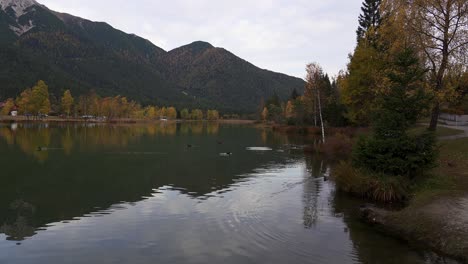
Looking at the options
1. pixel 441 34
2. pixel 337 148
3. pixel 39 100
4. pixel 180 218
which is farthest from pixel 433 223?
pixel 39 100

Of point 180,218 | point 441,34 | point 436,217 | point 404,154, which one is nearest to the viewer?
point 436,217

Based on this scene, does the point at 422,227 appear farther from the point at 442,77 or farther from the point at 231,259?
the point at 442,77

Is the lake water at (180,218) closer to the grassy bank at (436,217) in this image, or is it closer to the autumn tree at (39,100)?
the grassy bank at (436,217)

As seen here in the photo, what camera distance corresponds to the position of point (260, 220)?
64.2 feet

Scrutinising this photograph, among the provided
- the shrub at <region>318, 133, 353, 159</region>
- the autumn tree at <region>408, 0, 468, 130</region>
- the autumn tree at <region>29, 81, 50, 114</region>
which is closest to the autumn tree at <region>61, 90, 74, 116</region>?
the autumn tree at <region>29, 81, 50, 114</region>

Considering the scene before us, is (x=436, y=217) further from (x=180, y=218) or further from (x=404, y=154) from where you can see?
(x=180, y=218)

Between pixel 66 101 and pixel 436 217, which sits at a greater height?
pixel 66 101

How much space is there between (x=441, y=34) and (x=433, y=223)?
2089cm

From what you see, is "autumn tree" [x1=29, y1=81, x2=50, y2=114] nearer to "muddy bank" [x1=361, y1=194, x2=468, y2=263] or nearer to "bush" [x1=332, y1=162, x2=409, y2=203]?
"bush" [x1=332, y1=162, x2=409, y2=203]

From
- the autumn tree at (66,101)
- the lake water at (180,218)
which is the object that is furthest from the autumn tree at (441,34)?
the autumn tree at (66,101)

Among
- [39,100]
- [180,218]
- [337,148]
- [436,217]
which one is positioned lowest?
[180,218]

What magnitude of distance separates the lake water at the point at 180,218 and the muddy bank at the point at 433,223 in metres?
0.77

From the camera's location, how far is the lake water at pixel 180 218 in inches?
575

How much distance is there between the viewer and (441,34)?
101 ft
